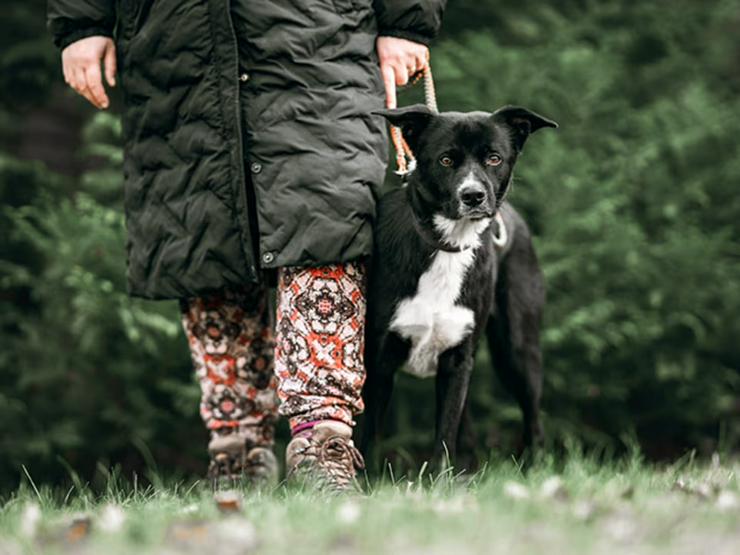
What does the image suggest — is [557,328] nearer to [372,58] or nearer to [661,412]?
[661,412]

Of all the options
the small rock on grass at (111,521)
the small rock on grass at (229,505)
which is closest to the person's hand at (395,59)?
the small rock on grass at (229,505)

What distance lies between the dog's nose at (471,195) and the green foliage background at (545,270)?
212cm

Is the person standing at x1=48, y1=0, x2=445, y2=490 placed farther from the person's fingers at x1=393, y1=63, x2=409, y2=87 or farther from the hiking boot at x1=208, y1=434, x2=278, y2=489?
the hiking boot at x1=208, y1=434, x2=278, y2=489

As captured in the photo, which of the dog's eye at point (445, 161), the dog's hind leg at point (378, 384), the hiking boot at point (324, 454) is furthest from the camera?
the dog's hind leg at point (378, 384)

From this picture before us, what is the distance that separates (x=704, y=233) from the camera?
19.5 ft

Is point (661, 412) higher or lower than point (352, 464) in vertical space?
lower

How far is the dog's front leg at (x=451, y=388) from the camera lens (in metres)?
3.40

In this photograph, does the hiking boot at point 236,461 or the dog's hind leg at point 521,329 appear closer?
the hiking boot at point 236,461

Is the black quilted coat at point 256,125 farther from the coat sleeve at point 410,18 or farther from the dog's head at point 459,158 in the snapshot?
the dog's head at point 459,158

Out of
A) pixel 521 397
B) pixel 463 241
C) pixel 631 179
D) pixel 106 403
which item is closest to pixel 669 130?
pixel 631 179

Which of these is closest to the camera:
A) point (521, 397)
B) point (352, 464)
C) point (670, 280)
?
point (352, 464)

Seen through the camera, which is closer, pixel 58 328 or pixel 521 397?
pixel 521 397

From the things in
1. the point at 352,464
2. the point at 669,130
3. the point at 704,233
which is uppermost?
the point at 669,130

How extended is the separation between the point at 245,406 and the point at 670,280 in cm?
287
